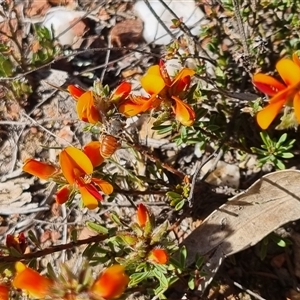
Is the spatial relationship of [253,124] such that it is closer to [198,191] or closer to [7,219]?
[198,191]

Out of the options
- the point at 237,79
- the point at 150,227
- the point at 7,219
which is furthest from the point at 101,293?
the point at 237,79

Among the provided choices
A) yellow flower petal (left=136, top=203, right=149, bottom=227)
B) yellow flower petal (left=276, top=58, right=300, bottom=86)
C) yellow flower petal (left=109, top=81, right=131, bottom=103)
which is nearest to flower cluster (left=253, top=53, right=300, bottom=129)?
yellow flower petal (left=276, top=58, right=300, bottom=86)

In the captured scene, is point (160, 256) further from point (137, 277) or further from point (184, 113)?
point (184, 113)

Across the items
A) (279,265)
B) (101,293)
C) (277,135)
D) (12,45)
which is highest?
(12,45)

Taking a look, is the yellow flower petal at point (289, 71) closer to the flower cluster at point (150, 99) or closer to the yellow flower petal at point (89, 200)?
the flower cluster at point (150, 99)

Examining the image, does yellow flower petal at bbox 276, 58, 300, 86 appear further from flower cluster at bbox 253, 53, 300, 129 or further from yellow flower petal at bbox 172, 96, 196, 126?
yellow flower petal at bbox 172, 96, 196, 126

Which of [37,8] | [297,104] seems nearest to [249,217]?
[297,104]

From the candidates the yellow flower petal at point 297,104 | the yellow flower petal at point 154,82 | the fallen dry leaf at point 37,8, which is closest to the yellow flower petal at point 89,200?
the yellow flower petal at point 154,82
